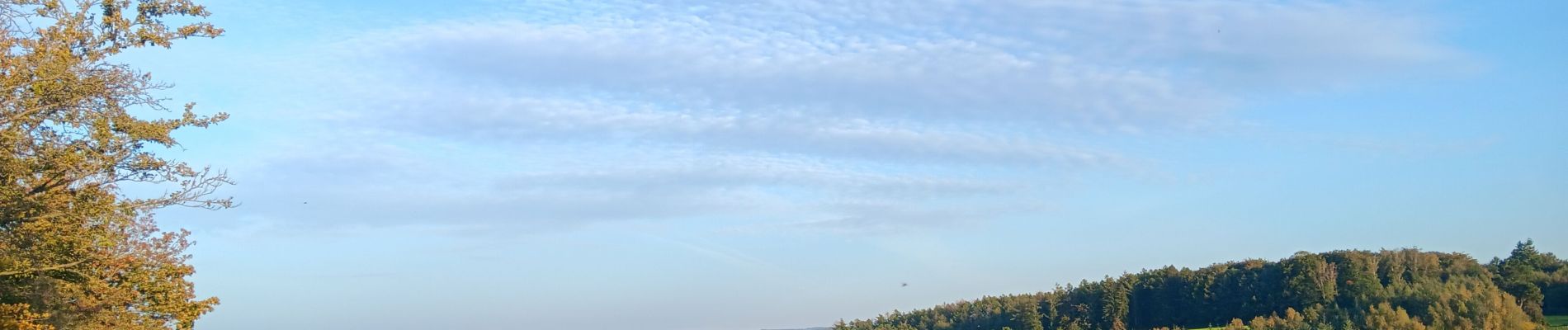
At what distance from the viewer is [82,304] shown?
2794 centimetres

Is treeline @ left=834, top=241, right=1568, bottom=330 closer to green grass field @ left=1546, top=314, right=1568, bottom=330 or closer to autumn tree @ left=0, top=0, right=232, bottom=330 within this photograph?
green grass field @ left=1546, top=314, right=1568, bottom=330

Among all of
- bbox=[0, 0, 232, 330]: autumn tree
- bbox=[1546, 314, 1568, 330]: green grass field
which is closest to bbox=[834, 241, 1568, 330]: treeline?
bbox=[1546, 314, 1568, 330]: green grass field

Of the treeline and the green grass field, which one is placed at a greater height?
the treeline

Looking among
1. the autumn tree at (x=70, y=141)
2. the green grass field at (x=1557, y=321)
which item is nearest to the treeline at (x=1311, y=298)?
the green grass field at (x=1557, y=321)

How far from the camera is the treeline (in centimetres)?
5625

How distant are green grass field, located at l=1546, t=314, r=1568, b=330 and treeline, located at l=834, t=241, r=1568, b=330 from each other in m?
0.70

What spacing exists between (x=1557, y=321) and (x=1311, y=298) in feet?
63.2

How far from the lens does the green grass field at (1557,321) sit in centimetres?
→ 5598

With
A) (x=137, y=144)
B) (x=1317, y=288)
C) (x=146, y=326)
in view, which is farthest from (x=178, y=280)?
(x=1317, y=288)

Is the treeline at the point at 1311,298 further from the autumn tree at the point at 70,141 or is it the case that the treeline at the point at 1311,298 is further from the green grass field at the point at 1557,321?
the autumn tree at the point at 70,141

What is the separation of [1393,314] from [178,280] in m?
54.9

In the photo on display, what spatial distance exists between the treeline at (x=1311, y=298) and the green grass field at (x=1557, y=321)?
0.70 m

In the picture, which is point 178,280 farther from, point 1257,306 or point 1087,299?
point 1087,299

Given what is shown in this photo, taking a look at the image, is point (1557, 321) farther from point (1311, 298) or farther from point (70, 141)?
point (70, 141)
